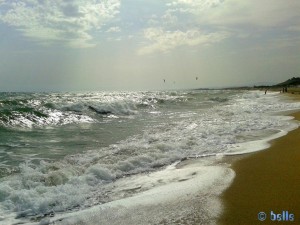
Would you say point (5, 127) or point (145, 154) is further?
point (5, 127)

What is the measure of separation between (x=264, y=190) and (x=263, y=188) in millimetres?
112

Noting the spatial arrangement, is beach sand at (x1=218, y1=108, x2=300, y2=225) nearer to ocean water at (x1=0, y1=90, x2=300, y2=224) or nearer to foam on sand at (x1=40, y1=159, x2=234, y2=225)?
foam on sand at (x1=40, y1=159, x2=234, y2=225)

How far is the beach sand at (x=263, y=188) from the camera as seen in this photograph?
4.57 m

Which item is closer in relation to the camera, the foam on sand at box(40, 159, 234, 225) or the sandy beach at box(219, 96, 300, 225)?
the sandy beach at box(219, 96, 300, 225)

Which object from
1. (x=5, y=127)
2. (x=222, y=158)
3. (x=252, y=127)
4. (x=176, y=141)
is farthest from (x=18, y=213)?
(x=5, y=127)

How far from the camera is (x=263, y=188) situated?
18.3 feet

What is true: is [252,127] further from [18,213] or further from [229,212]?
[18,213]

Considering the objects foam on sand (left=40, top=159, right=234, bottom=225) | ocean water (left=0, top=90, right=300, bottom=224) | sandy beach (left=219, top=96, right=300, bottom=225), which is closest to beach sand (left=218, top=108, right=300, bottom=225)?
sandy beach (left=219, top=96, right=300, bottom=225)

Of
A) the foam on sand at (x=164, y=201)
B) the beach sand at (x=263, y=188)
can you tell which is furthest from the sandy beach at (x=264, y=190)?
the foam on sand at (x=164, y=201)

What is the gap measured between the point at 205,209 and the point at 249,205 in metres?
0.65

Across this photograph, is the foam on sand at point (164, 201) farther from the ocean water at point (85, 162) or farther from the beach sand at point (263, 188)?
the beach sand at point (263, 188)

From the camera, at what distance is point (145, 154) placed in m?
9.06

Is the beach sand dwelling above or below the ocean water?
above

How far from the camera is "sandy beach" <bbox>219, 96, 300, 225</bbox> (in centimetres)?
445
